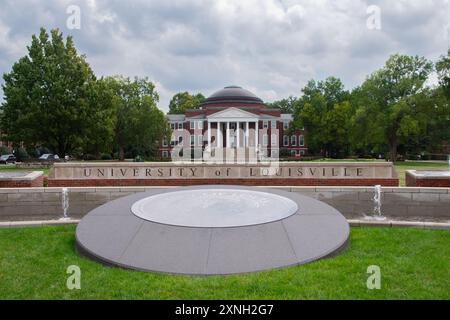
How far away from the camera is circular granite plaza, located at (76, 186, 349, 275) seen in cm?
567

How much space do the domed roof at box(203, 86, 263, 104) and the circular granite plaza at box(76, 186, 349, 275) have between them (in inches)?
2546

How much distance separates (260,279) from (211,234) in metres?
1.41

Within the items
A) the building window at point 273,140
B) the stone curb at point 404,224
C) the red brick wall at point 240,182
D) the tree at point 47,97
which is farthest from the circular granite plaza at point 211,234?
the building window at point 273,140

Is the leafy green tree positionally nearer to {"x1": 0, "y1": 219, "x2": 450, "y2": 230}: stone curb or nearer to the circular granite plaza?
{"x1": 0, "y1": 219, "x2": 450, "y2": 230}: stone curb

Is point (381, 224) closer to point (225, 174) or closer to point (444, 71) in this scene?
point (225, 174)

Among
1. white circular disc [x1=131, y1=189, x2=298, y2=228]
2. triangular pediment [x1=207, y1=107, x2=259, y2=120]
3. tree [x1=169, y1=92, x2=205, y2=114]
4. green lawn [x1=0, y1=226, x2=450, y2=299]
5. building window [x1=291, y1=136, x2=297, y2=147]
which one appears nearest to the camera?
green lawn [x1=0, y1=226, x2=450, y2=299]

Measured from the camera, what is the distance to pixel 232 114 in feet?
215

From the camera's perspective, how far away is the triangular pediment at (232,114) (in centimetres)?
6519

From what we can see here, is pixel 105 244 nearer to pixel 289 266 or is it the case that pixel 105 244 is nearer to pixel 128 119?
pixel 289 266

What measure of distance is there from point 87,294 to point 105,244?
1557mm

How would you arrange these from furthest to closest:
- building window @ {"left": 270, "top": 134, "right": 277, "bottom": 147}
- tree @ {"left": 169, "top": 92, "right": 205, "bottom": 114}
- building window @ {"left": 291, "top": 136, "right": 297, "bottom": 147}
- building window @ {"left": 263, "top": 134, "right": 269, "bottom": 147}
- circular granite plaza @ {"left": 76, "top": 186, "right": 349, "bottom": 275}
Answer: tree @ {"left": 169, "top": 92, "right": 205, "bottom": 114} → building window @ {"left": 291, "top": 136, "right": 297, "bottom": 147} → building window @ {"left": 263, "top": 134, "right": 269, "bottom": 147} → building window @ {"left": 270, "top": 134, "right": 277, "bottom": 147} → circular granite plaza @ {"left": 76, "top": 186, "right": 349, "bottom": 275}

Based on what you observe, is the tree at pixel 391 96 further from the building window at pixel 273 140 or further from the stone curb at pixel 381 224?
the stone curb at pixel 381 224

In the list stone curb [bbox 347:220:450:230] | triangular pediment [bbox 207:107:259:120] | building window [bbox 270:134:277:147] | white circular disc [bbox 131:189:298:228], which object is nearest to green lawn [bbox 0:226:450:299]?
stone curb [bbox 347:220:450:230]
